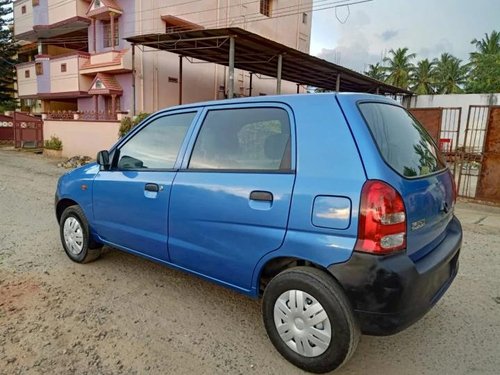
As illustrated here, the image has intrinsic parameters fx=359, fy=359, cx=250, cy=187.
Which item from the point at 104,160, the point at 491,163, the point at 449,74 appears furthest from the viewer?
the point at 449,74

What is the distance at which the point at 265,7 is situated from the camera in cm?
2062

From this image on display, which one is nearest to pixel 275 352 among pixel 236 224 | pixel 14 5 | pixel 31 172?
pixel 236 224

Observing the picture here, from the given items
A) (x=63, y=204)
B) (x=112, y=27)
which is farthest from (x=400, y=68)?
(x=63, y=204)

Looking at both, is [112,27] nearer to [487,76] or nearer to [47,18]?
[47,18]

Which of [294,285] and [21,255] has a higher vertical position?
[294,285]

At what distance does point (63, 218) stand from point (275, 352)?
295cm

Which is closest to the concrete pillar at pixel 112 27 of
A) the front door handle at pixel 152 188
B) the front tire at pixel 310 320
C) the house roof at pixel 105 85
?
the house roof at pixel 105 85

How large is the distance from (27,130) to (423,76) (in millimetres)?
35516

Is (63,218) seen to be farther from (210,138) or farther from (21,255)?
(210,138)

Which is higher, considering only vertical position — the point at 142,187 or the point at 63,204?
the point at 142,187

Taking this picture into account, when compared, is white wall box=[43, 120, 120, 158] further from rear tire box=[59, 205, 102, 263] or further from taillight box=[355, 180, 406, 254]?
taillight box=[355, 180, 406, 254]

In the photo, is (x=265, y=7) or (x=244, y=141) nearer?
(x=244, y=141)

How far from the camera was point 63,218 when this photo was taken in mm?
4160

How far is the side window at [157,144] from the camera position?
315 centimetres
